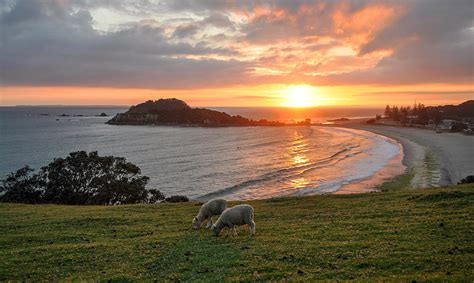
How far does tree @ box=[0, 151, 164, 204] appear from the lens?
2003 inches

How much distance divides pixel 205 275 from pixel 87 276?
15.4 ft

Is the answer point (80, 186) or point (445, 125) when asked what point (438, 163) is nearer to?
point (80, 186)

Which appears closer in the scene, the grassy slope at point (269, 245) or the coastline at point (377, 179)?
the grassy slope at point (269, 245)

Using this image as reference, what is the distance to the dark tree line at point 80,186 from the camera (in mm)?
50875

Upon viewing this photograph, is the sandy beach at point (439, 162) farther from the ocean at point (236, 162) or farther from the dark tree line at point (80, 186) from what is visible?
the dark tree line at point (80, 186)

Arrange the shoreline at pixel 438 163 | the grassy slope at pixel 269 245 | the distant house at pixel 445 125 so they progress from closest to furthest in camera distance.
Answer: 1. the grassy slope at pixel 269 245
2. the shoreline at pixel 438 163
3. the distant house at pixel 445 125

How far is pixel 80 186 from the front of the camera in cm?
5256

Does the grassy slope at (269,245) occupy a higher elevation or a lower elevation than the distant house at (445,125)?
lower

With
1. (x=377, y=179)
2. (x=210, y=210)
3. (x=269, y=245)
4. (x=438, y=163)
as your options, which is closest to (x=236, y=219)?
(x=269, y=245)

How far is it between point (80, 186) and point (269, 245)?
1681 inches

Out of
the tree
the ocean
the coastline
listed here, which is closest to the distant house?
the ocean

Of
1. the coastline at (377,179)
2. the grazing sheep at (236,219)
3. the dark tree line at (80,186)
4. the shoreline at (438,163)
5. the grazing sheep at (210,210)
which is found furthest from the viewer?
the shoreline at (438,163)

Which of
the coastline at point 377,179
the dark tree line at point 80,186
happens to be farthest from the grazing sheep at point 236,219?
the dark tree line at point 80,186

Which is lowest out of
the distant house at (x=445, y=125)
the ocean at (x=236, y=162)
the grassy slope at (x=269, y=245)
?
the ocean at (x=236, y=162)
